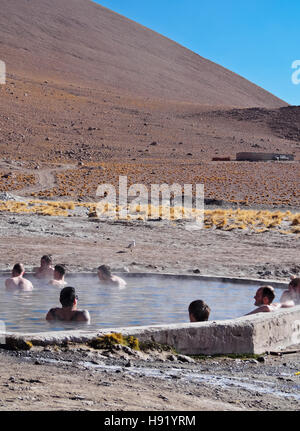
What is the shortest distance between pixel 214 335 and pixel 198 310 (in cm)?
69

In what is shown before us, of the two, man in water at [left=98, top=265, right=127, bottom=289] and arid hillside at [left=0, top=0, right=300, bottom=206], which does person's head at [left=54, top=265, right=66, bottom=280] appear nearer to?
man in water at [left=98, top=265, right=127, bottom=289]

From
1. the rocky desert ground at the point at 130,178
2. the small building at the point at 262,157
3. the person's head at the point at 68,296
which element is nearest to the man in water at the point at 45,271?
the rocky desert ground at the point at 130,178

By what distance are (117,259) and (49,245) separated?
2.52 metres

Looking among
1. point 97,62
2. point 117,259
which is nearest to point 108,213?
point 117,259

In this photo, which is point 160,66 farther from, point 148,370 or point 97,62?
point 148,370

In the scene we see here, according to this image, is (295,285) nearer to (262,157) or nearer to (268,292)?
(268,292)

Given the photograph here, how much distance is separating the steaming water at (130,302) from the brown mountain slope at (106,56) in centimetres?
8652

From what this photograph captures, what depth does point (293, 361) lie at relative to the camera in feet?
18.6

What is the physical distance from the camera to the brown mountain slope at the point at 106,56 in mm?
106750

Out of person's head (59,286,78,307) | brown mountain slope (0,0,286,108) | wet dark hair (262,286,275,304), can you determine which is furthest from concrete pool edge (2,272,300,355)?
brown mountain slope (0,0,286,108)

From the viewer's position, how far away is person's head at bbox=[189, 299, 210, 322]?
6422 millimetres

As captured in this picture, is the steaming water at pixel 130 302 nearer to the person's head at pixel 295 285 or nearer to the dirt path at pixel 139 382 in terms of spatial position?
the person's head at pixel 295 285

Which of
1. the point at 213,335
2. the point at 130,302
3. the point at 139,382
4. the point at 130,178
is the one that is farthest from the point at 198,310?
the point at 130,178

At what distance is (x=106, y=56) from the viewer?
121 m
